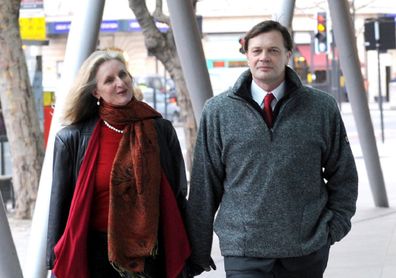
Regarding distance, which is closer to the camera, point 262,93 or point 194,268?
point 262,93

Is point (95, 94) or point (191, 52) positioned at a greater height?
point (95, 94)

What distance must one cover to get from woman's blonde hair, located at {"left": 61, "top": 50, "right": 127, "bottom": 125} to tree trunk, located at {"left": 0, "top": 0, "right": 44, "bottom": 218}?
973 cm

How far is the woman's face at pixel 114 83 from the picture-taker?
Result: 15.5 ft

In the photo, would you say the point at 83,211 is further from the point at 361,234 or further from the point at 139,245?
the point at 361,234

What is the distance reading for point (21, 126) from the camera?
1459cm

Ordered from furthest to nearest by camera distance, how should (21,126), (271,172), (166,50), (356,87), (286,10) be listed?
(166,50) < (21,126) < (356,87) < (286,10) < (271,172)

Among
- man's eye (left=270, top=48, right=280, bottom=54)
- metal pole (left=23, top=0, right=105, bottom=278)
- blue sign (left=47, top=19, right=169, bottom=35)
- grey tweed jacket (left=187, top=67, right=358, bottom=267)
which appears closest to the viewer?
grey tweed jacket (left=187, top=67, right=358, bottom=267)

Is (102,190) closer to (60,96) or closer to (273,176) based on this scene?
(273,176)

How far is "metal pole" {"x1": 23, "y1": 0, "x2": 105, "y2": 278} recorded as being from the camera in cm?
723

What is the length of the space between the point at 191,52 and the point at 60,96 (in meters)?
1.97

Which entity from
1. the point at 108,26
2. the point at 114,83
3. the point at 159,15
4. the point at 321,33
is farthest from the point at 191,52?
the point at 108,26

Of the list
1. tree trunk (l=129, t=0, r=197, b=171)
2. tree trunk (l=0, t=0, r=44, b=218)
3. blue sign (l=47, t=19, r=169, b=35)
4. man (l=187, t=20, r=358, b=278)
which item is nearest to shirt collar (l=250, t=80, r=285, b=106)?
man (l=187, t=20, r=358, b=278)

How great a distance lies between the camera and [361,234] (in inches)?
445

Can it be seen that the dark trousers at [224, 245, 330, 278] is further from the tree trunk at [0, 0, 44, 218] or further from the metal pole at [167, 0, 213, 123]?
the tree trunk at [0, 0, 44, 218]
